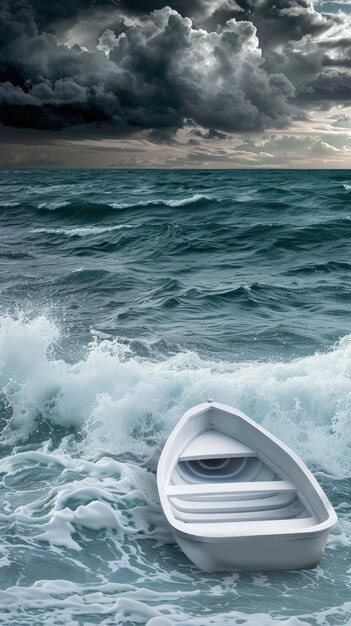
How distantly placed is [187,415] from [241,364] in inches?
132

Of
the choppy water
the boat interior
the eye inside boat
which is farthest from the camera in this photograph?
the eye inside boat

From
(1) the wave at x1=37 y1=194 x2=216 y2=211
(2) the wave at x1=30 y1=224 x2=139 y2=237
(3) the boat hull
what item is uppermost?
(1) the wave at x1=37 y1=194 x2=216 y2=211

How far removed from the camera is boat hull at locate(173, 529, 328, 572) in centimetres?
610

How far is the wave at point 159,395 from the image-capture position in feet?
31.5

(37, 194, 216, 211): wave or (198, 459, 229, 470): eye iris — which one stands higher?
(37, 194, 216, 211): wave

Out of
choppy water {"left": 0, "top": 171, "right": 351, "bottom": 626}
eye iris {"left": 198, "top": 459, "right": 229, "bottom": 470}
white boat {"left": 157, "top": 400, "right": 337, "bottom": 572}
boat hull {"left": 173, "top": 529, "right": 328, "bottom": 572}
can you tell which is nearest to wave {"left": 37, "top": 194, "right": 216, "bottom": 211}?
choppy water {"left": 0, "top": 171, "right": 351, "bottom": 626}

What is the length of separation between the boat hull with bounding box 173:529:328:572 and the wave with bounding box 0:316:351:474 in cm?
265

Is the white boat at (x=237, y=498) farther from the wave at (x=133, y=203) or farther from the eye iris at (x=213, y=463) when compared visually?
the wave at (x=133, y=203)

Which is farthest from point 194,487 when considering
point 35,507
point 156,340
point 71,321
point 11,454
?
point 71,321

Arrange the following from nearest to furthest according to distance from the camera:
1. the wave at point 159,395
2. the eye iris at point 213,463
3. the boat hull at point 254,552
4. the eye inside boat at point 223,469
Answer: the boat hull at point 254,552 < the eye inside boat at point 223,469 < the eye iris at point 213,463 < the wave at point 159,395

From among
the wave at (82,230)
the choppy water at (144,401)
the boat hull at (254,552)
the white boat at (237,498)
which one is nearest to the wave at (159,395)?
the choppy water at (144,401)

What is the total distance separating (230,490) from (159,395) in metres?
3.30

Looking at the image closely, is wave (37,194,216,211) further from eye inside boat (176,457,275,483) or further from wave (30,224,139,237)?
eye inside boat (176,457,275,483)

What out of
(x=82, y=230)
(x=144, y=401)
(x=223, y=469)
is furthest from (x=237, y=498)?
(x=82, y=230)
